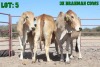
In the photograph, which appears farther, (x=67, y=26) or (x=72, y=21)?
(x=67, y=26)

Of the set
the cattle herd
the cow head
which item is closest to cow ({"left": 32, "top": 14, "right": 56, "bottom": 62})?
the cattle herd

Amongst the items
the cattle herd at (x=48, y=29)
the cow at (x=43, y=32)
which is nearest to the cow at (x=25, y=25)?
the cattle herd at (x=48, y=29)

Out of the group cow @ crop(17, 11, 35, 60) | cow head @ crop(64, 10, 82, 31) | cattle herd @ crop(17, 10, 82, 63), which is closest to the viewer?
cow head @ crop(64, 10, 82, 31)

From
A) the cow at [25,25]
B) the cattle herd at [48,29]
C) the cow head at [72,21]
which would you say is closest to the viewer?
the cow head at [72,21]

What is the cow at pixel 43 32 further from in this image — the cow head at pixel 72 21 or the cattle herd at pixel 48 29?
the cow head at pixel 72 21

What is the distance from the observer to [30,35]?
32.7ft

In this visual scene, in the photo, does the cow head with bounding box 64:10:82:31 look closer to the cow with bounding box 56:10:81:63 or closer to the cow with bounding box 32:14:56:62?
the cow with bounding box 56:10:81:63

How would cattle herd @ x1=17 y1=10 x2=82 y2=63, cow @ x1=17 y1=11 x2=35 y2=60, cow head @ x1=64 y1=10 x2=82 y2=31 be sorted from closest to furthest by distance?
1. cow head @ x1=64 y1=10 x2=82 y2=31
2. cattle herd @ x1=17 y1=10 x2=82 y2=63
3. cow @ x1=17 y1=11 x2=35 y2=60

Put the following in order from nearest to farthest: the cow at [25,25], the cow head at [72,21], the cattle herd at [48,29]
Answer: the cow head at [72,21], the cattle herd at [48,29], the cow at [25,25]

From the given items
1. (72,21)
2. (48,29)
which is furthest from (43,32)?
(72,21)

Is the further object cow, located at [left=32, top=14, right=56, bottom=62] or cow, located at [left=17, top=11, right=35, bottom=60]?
cow, located at [left=17, top=11, right=35, bottom=60]

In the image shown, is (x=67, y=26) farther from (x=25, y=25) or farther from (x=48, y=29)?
(x=25, y=25)

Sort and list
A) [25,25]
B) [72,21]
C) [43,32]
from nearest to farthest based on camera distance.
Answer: [72,21] → [43,32] → [25,25]

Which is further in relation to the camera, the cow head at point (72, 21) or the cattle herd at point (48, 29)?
the cattle herd at point (48, 29)
